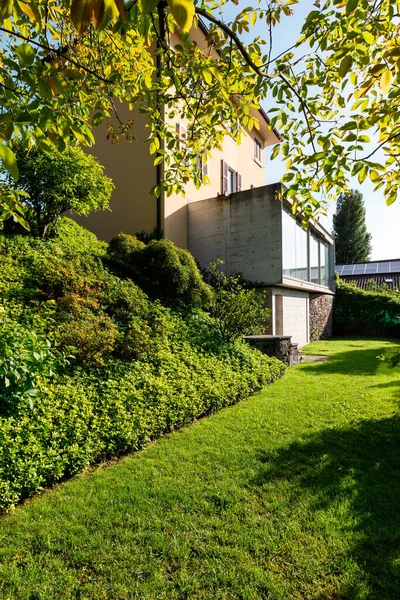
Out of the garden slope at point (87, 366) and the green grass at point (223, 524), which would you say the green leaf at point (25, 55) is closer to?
the garden slope at point (87, 366)

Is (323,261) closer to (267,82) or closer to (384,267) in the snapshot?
(384,267)

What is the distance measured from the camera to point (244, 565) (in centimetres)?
222

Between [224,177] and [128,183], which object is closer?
[128,183]

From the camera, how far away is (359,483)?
3.22m

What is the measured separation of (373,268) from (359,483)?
100 feet

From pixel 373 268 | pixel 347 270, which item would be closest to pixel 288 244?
pixel 347 270

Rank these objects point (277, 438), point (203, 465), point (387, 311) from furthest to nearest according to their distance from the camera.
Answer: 1. point (387, 311)
2. point (277, 438)
3. point (203, 465)

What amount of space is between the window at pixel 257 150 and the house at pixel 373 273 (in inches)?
546

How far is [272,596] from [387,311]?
19.7 metres

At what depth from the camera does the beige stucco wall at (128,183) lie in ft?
38.6

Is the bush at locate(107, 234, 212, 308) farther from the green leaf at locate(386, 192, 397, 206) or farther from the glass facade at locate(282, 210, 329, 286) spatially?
the green leaf at locate(386, 192, 397, 206)

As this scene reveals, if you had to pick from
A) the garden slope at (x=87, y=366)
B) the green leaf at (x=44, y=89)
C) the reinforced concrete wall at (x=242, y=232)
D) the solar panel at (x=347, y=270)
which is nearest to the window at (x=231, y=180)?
the reinforced concrete wall at (x=242, y=232)

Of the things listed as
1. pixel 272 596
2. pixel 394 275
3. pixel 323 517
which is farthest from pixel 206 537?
pixel 394 275

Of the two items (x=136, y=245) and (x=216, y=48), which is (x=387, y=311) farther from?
(x=216, y=48)
